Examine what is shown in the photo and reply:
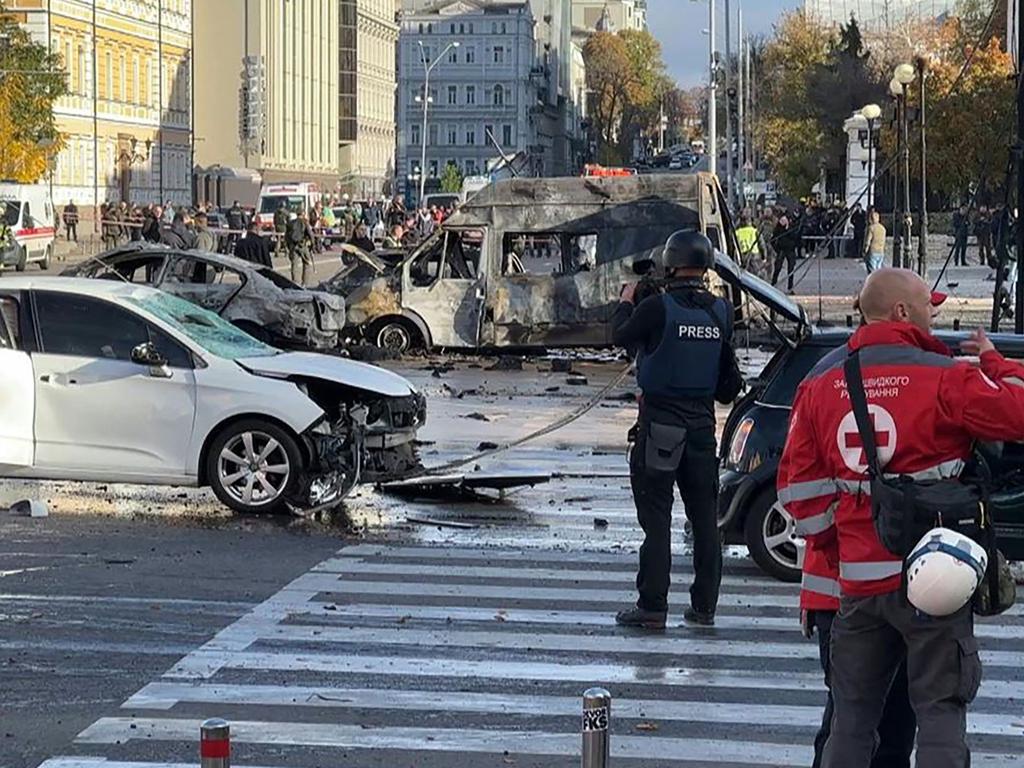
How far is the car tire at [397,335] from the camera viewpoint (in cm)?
2564

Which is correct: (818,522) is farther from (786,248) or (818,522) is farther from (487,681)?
(786,248)

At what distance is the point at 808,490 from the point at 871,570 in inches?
13.2

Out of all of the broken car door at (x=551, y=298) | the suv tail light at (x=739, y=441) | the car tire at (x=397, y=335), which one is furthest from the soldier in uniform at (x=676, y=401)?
the car tire at (x=397, y=335)

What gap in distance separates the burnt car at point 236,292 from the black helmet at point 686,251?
15.2m

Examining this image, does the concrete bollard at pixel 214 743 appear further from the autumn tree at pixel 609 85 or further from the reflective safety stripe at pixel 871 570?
the autumn tree at pixel 609 85

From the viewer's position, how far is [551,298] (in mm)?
25234

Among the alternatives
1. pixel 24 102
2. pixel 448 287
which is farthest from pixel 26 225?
pixel 448 287

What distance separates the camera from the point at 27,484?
46.9ft

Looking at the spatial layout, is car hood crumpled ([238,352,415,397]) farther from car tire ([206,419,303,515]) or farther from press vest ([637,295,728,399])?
press vest ([637,295,728,399])

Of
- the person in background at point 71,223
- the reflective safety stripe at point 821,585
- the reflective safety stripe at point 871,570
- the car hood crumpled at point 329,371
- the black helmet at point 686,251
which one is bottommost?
the reflective safety stripe at point 821,585

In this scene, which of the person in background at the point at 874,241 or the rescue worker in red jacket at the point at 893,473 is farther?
the person in background at the point at 874,241

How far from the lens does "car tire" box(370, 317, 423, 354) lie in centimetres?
2564

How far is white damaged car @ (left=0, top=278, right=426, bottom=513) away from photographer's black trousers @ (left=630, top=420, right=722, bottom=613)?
3980 millimetres

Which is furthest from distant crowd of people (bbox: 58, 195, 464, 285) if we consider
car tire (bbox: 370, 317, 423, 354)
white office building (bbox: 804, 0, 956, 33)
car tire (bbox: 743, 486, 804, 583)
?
white office building (bbox: 804, 0, 956, 33)
